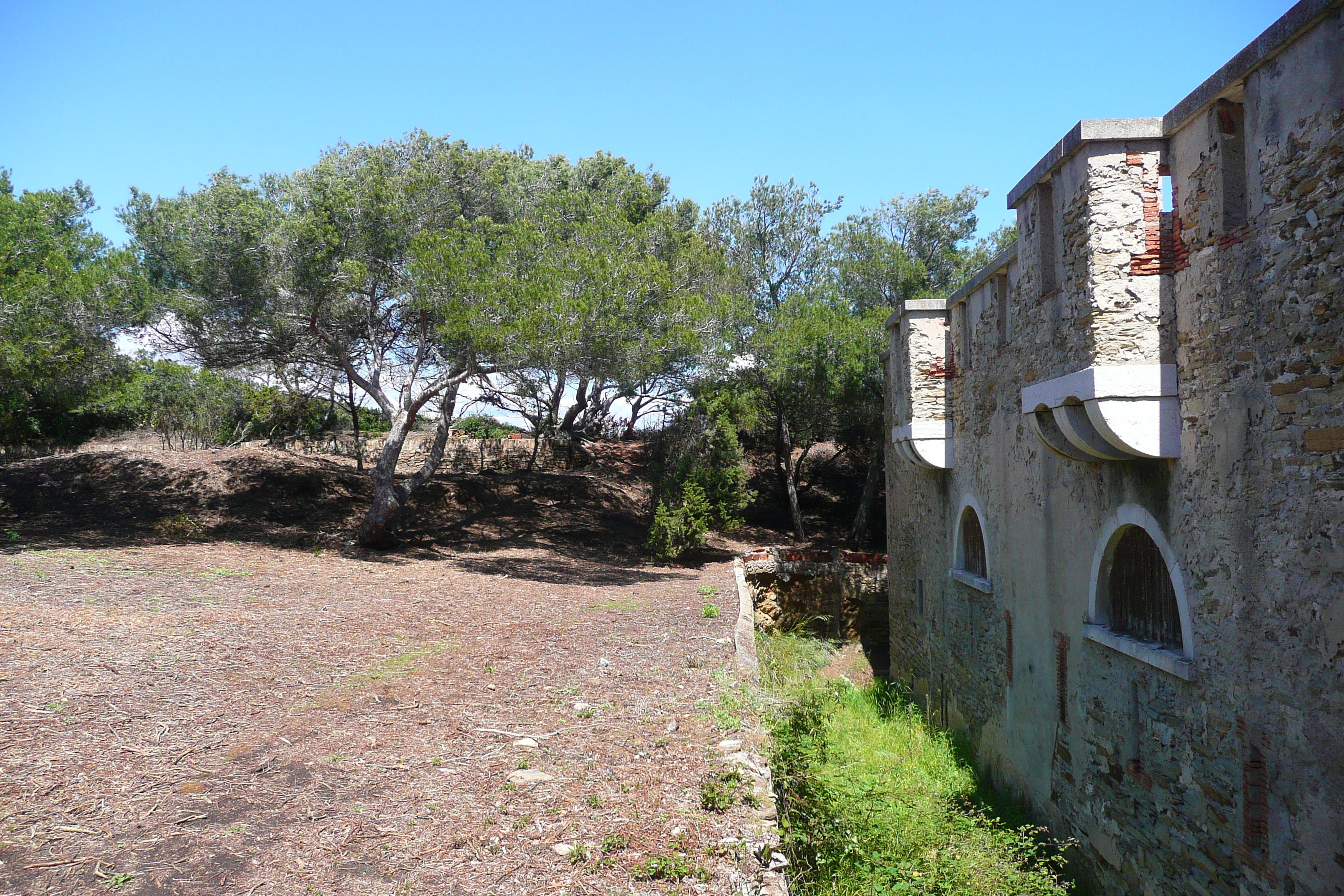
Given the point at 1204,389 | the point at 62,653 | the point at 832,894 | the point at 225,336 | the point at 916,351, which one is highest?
the point at 225,336

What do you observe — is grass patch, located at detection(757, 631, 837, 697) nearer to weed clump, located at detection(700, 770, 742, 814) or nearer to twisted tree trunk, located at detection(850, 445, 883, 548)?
weed clump, located at detection(700, 770, 742, 814)

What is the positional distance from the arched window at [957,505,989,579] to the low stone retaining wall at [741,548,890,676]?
18.3 ft

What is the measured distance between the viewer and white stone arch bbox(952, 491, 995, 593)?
25.9ft

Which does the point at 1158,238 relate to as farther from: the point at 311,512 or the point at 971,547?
the point at 311,512

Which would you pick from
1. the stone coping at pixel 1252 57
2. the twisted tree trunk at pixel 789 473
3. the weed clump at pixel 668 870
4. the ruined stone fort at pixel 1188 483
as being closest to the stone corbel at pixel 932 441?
the ruined stone fort at pixel 1188 483

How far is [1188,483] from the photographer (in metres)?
4.54

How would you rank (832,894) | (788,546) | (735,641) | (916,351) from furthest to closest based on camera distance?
(788,546), (916,351), (735,641), (832,894)

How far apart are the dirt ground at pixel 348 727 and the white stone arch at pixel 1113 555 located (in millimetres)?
2614

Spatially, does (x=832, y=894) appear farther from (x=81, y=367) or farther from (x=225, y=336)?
(x=81, y=367)

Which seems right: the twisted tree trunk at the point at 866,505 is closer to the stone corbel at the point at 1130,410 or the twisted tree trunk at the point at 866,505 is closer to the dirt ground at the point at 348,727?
the dirt ground at the point at 348,727

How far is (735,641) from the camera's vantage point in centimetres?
813

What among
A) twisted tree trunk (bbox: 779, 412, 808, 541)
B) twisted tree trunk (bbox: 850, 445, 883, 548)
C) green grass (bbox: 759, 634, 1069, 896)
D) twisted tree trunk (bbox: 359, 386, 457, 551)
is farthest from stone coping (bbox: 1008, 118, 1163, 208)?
twisted tree trunk (bbox: 850, 445, 883, 548)

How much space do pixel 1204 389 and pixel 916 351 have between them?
502cm

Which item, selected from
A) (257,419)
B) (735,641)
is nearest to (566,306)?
(735,641)
